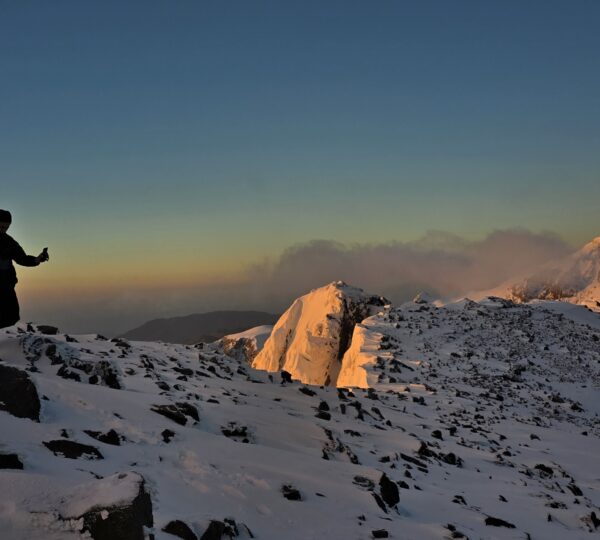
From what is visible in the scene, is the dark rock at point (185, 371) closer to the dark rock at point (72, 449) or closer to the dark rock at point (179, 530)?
the dark rock at point (72, 449)

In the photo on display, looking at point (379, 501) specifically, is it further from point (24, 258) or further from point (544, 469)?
point (544, 469)

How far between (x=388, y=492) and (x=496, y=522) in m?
2.50

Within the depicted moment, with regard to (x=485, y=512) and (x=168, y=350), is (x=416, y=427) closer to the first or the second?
(x=485, y=512)

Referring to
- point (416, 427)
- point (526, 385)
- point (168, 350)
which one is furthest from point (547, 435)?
point (168, 350)

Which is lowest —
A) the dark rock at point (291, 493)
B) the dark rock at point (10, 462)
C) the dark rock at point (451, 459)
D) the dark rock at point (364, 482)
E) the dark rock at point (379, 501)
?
the dark rock at point (451, 459)

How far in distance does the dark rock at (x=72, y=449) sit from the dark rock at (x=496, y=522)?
27.0 feet

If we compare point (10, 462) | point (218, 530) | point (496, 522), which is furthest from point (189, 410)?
point (496, 522)

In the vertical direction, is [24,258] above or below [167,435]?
above

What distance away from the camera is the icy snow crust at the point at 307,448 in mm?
7660

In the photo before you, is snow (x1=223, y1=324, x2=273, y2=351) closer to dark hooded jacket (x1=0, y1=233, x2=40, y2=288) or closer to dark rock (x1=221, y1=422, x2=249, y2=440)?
dark rock (x1=221, y1=422, x2=249, y2=440)

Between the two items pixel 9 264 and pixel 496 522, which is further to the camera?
pixel 496 522

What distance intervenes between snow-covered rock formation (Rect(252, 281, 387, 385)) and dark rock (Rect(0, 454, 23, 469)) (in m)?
53.1

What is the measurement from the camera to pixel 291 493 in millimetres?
9078

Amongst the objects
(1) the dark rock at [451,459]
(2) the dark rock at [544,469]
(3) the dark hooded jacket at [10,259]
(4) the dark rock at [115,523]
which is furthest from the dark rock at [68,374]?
(2) the dark rock at [544,469]
